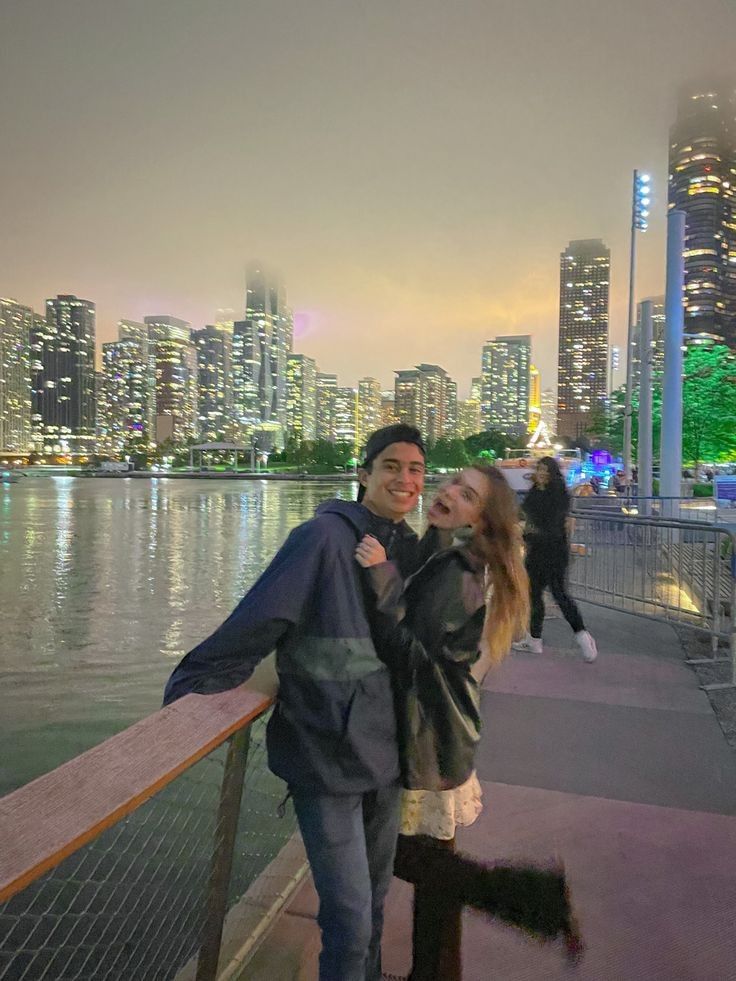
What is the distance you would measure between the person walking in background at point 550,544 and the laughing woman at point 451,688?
454 cm

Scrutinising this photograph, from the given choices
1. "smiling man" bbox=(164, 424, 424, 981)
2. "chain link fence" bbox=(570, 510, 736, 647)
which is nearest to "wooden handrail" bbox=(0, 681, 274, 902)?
"smiling man" bbox=(164, 424, 424, 981)

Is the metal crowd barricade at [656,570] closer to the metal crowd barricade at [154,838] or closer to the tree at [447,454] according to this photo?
the metal crowd barricade at [154,838]

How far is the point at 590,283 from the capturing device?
19112cm

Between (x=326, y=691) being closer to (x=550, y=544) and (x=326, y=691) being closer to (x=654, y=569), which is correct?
(x=550, y=544)

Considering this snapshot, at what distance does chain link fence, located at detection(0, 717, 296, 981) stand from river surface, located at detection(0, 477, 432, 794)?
1215 millimetres

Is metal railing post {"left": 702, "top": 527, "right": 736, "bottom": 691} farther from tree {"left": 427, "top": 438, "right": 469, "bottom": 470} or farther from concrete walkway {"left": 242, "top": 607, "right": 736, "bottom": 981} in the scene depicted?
tree {"left": 427, "top": 438, "right": 469, "bottom": 470}

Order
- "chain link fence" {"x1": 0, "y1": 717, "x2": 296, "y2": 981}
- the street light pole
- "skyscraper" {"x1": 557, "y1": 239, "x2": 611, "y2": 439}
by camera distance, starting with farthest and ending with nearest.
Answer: "skyscraper" {"x1": 557, "y1": 239, "x2": 611, "y2": 439} < the street light pole < "chain link fence" {"x1": 0, "y1": 717, "x2": 296, "y2": 981}

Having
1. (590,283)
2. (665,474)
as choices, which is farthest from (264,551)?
(590,283)

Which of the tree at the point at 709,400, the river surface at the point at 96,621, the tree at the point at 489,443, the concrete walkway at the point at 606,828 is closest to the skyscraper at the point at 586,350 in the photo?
the tree at the point at 489,443

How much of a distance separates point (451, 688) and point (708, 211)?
544ft

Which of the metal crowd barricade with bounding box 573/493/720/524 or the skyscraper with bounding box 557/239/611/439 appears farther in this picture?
the skyscraper with bounding box 557/239/611/439

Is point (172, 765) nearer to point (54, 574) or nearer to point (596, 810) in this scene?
point (596, 810)

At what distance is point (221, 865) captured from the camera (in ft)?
8.12

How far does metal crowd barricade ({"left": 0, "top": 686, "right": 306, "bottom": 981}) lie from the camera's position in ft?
4.85
